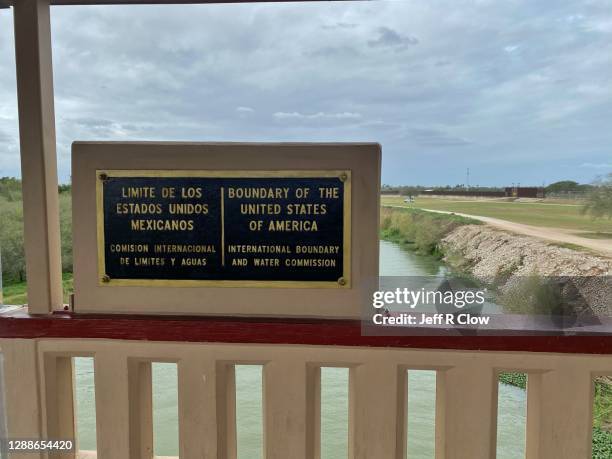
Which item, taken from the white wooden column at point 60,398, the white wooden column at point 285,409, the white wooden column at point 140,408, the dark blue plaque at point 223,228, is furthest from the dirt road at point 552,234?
the white wooden column at point 60,398

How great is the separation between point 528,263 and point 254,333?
1.25 metres

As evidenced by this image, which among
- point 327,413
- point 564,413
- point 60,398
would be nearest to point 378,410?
point 327,413

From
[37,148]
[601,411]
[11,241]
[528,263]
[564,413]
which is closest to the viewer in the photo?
[564,413]

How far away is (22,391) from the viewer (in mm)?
1362

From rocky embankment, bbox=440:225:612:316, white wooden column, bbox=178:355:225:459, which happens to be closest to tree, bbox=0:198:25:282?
white wooden column, bbox=178:355:225:459

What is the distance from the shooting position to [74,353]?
135 centimetres

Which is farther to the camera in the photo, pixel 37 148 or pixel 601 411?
pixel 601 411

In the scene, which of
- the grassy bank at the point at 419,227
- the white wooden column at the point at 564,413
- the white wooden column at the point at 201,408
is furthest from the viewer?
the grassy bank at the point at 419,227

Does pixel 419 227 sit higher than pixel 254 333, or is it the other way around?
pixel 419 227

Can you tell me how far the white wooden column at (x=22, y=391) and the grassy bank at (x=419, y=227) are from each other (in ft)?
4.50

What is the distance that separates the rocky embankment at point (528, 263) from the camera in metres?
1.36

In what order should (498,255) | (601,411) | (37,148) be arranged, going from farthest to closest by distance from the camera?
1. (601,411)
2. (498,255)
3. (37,148)

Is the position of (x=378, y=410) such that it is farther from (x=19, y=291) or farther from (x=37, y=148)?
(x=37, y=148)

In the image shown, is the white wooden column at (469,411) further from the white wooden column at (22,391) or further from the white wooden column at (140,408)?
the white wooden column at (22,391)
